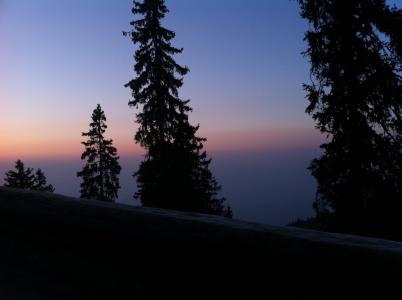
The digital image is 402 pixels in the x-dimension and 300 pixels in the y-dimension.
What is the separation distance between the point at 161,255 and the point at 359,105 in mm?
15412

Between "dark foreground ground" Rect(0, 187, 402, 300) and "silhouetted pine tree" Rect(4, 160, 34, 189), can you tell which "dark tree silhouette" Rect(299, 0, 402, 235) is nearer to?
"dark foreground ground" Rect(0, 187, 402, 300)

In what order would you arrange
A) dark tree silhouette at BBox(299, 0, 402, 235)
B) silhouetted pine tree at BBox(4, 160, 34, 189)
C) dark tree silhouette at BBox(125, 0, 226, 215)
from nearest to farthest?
1. dark tree silhouette at BBox(299, 0, 402, 235)
2. dark tree silhouette at BBox(125, 0, 226, 215)
3. silhouetted pine tree at BBox(4, 160, 34, 189)

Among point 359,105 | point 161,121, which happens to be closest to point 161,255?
point 359,105

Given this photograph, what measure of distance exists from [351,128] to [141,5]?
50.3ft

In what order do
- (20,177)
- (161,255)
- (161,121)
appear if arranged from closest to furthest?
(161,255), (161,121), (20,177)

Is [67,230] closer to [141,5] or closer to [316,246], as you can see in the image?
[316,246]

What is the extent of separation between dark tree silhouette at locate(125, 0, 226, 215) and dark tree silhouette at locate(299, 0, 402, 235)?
10.9 metres

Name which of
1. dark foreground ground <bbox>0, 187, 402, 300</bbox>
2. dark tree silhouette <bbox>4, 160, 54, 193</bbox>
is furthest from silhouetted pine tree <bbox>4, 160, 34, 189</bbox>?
dark foreground ground <bbox>0, 187, 402, 300</bbox>

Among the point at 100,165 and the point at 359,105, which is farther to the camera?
the point at 100,165

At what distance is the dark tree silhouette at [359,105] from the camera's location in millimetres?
15469

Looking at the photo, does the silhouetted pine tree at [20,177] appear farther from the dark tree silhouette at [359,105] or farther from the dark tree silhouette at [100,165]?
the dark tree silhouette at [359,105]

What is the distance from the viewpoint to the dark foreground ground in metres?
1.33

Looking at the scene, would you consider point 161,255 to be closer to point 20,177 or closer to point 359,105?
point 359,105

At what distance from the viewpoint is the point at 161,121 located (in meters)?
26.5
